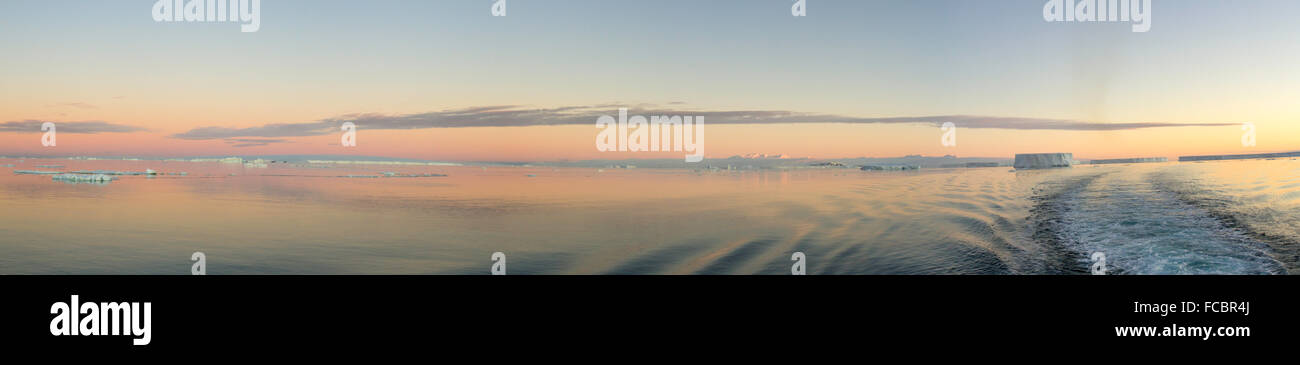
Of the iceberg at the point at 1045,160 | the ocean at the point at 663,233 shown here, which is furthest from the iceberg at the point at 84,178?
the iceberg at the point at 1045,160

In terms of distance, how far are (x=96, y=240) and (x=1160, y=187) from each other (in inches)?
970

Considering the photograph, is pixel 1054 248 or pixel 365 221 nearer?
pixel 1054 248

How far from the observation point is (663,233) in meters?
10.5

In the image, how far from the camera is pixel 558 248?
9.32 m

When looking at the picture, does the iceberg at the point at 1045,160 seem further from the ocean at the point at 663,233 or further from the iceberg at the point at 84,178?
the iceberg at the point at 84,178

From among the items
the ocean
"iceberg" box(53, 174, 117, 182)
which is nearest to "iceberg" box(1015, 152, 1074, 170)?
the ocean

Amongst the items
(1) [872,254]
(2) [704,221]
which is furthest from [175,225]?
(1) [872,254]

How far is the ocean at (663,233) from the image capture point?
8047 millimetres

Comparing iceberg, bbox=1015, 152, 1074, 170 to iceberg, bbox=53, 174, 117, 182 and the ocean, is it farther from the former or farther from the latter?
iceberg, bbox=53, 174, 117, 182

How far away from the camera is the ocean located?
8.05 metres

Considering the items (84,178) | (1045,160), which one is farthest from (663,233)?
(1045,160)

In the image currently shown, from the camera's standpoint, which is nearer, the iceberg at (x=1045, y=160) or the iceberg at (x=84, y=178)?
the iceberg at (x=84, y=178)
